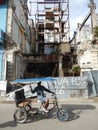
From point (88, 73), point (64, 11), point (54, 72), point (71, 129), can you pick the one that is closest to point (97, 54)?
point (88, 73)

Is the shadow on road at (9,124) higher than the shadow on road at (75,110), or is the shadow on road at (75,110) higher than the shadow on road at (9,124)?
the shadow on road at (75,110)

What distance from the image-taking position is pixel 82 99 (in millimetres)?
18359

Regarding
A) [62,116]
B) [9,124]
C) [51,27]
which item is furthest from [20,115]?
[51,27]

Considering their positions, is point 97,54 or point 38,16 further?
point 38,16

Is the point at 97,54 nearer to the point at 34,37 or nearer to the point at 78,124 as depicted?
the point at 78,124

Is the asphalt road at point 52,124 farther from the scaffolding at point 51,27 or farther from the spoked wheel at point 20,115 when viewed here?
the scaffolding at point 51,27

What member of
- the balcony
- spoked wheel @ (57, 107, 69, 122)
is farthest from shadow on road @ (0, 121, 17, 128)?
the balcony

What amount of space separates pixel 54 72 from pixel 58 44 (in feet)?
43.2

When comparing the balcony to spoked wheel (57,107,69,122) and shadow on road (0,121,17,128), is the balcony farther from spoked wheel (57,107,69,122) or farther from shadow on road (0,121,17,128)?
spoked wheel (57,107,69,122)

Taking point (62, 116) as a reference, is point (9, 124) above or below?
below

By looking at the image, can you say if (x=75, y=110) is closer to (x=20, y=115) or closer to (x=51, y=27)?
(x=20, y=115)

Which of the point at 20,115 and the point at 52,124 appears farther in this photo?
the point at 20,115

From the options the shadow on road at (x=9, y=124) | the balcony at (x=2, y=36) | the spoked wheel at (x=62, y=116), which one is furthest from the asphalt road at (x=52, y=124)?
the balcony at (x=2, y=36)

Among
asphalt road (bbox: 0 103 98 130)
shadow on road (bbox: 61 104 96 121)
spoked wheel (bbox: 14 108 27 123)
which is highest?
spoked wheel (bbox: 14 108 27 123)
